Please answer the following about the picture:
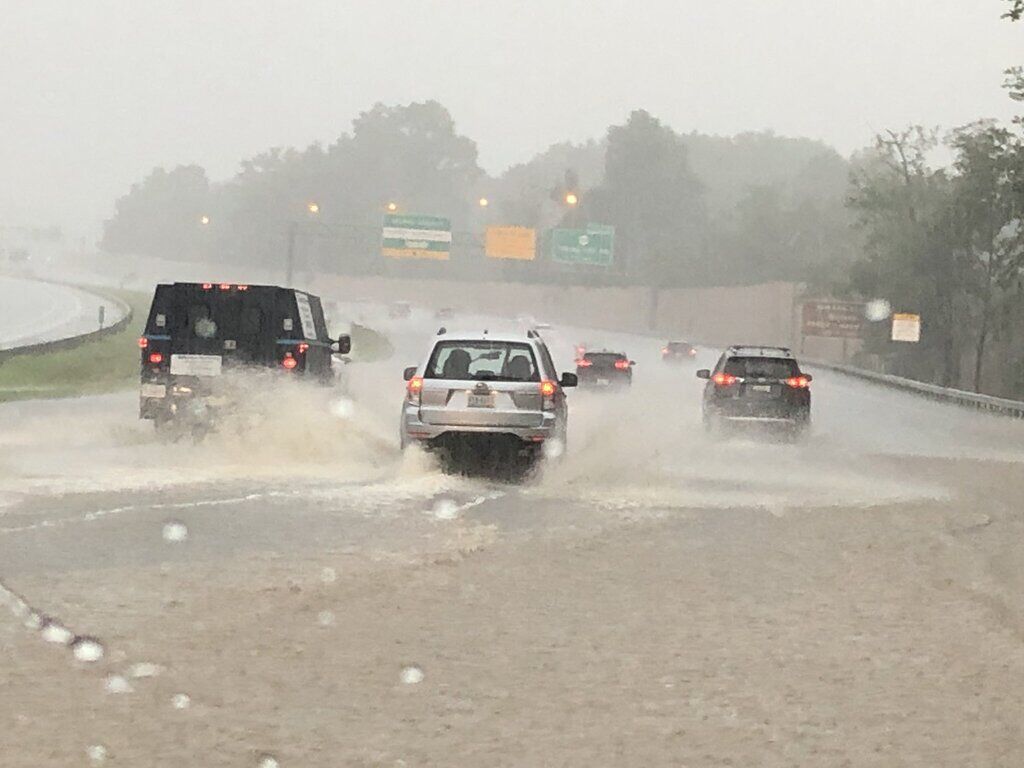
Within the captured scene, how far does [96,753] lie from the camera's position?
6.09 metres

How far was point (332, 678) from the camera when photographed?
7.47m

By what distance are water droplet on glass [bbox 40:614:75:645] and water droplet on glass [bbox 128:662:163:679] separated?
73 centimetres

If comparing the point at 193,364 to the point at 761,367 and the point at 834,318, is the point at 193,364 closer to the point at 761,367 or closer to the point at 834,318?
the point at 761,367

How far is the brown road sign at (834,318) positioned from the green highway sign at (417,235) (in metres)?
19.4

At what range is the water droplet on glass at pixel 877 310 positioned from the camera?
72875 mm

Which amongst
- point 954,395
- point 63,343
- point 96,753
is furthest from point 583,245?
point 96,753

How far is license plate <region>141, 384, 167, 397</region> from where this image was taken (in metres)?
20.8

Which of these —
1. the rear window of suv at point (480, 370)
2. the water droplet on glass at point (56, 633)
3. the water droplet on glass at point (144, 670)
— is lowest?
the water droplet on glass at point (56, 633)

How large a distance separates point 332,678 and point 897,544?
702 cm

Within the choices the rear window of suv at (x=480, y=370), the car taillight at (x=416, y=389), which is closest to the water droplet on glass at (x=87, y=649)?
the car taillight at (x=416, y=389)

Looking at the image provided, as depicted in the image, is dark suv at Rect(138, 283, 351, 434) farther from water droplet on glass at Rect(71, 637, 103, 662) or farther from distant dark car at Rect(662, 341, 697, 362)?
distant dark car at Rect(662, 341, 697, 362)

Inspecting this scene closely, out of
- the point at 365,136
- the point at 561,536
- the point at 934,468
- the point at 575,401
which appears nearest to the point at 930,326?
the point at 575,401

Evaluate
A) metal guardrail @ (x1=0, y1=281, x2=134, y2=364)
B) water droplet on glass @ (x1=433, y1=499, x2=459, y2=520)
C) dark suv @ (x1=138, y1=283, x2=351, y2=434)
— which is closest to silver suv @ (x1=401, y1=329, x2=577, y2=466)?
water droplet on glass @ (x1=433, y1=499, x2=459, y2=520)

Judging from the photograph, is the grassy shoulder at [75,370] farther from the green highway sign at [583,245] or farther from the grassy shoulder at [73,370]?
the green highway sign at [583,245]
